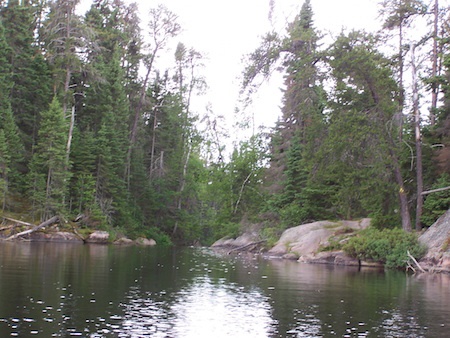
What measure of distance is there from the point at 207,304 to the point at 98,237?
3071 centimetres

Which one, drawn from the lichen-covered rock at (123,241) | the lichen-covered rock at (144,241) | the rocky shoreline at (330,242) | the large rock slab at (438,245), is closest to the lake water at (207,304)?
the large rock slab at (438,245)

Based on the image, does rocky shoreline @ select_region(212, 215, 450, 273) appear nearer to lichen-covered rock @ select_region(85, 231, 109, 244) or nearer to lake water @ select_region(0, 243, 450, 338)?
lake water @ select_region(0, 243, 450, 338)

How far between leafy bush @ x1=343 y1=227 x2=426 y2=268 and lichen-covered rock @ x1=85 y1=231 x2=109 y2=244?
2087 centimetres

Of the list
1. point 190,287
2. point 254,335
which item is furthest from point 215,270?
point 254,335

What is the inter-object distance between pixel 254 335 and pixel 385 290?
9.07 metres

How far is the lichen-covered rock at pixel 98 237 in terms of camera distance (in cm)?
4222

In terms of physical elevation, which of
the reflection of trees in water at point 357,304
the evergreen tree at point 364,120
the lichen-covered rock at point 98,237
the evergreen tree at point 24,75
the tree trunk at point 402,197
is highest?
the evergreen tree at point 24,75

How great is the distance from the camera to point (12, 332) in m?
9.20

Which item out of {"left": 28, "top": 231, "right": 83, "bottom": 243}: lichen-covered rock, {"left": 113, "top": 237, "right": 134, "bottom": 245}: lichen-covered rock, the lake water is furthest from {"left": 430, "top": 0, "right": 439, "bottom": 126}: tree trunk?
{"left": 113, "top": 237, "right": 134, "bottom": 245}: lichen-covered rock

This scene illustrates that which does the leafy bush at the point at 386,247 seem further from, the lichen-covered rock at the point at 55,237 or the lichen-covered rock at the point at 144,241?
the lichen-covered rock at the point at 144,241

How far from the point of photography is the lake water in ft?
34.1

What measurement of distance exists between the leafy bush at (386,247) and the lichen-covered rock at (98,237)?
822 inches

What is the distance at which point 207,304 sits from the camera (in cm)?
1355

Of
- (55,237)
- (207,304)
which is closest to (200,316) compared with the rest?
(207,304)
